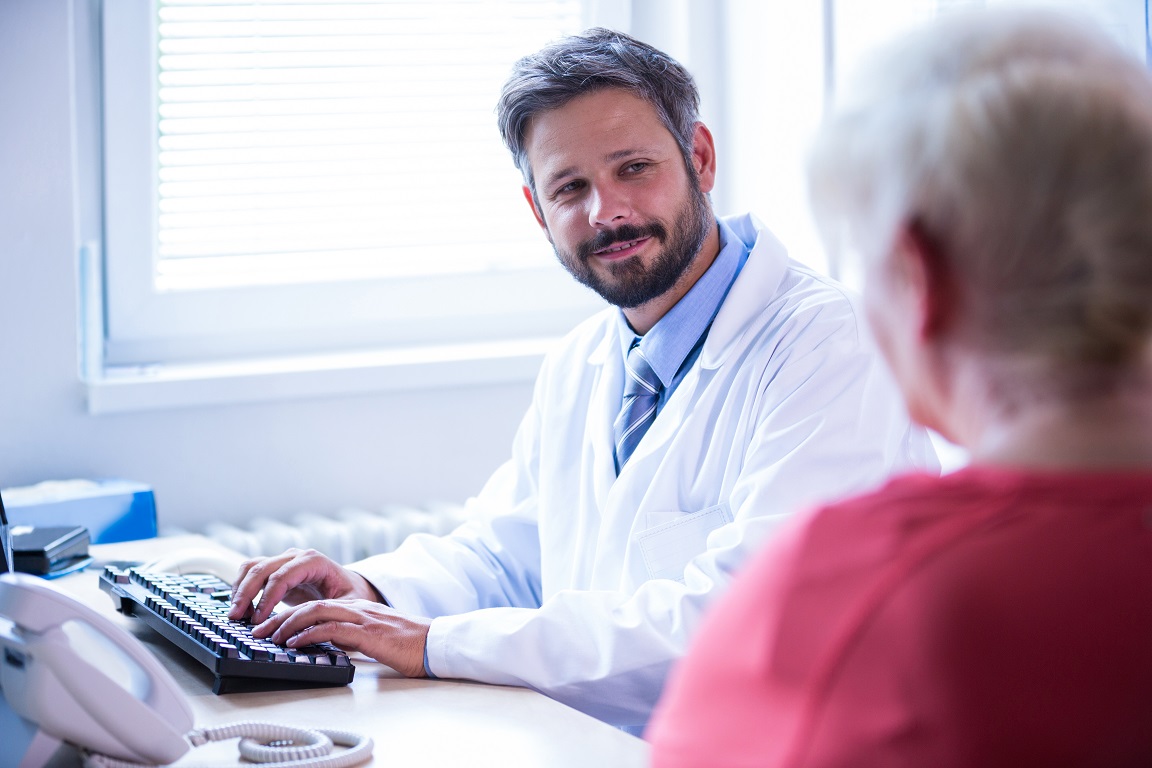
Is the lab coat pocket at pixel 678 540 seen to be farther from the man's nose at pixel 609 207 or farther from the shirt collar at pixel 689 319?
the man's nose at pixel 609 207

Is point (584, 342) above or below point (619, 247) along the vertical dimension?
below

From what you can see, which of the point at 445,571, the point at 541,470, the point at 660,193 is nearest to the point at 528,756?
the point at 445,571

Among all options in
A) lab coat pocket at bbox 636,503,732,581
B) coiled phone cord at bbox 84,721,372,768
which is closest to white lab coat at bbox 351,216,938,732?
lab coat pocket at bbox 636,503,732,581

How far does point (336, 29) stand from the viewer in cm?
256

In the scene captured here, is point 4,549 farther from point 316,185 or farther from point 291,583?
point 316,185

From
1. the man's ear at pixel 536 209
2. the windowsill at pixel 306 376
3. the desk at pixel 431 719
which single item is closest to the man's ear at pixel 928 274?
the desk at pixel 431 719

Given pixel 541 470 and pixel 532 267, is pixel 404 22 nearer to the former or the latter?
pixel 532 267

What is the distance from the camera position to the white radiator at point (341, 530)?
2252mm

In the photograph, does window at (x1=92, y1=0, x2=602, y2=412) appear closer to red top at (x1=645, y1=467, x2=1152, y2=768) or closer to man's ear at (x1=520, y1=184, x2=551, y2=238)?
man's ear at (x1=520, y1=184, x2=551, y2=238)

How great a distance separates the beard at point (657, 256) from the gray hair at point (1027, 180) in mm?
1078

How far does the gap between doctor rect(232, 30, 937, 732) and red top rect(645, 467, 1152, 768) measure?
701 mm

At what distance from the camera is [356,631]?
123 centimetres

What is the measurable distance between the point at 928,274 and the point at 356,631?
2.73 ft

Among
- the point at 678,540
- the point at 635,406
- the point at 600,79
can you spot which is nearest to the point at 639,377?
the point at 635,406
